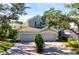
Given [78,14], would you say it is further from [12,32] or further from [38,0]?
[12,32]

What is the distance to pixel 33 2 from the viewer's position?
5.26 meters

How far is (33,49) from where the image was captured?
209 inches

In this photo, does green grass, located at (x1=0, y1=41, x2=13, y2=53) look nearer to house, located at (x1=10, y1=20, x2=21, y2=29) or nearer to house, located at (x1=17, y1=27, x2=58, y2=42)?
house, located at (x1=17, y1=27, x2=58, y2=42)

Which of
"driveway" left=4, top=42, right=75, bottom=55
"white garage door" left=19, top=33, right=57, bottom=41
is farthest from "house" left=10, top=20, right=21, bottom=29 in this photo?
"driveway" left=4, top=42, right=75, bottom=55

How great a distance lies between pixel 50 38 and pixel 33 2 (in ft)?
2.28

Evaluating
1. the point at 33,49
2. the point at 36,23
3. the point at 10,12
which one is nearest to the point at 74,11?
the point at 36,23

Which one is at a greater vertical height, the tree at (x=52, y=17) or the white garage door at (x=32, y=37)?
the tree at (x=52, y=17)

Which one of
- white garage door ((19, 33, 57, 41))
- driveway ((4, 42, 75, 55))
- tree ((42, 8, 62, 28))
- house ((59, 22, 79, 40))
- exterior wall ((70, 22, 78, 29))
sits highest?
tree ((42, 8, 62, 28))

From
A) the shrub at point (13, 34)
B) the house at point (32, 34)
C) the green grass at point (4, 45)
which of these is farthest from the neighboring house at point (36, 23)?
the green grass at point (4, 45)

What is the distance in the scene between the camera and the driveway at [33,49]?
5309mm

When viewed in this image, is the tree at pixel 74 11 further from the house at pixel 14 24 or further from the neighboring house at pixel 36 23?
the house at pixel 14 24

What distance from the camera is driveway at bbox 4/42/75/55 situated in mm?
5309

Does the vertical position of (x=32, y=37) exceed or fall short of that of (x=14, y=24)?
it falls short

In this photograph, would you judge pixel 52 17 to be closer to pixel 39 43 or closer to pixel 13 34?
pixel 39 43
